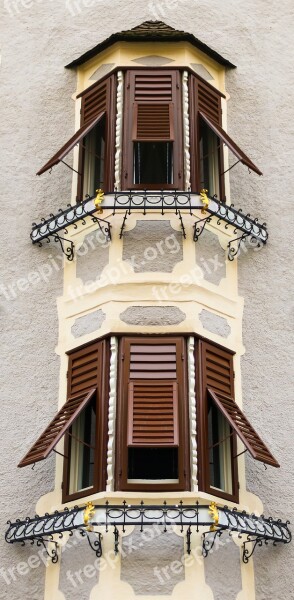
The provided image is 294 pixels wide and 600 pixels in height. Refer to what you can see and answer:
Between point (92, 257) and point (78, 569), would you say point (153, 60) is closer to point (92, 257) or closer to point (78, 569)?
point (92, 257)

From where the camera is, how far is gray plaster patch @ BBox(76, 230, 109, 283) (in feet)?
47.3

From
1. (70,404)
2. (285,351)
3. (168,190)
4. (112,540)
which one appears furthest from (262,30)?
A: (112,540)

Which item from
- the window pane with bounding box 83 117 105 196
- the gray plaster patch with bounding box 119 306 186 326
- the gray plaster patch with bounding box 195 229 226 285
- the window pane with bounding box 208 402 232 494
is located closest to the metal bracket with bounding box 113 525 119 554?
the window pane with bounding box 208 402 232 494

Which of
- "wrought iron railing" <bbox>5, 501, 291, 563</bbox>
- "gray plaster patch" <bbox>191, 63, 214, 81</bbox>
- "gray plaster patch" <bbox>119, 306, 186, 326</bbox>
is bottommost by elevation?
"wrought iron railing" <bbox>5, 501, 291, 563</bbox>

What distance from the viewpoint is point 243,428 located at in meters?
13.2

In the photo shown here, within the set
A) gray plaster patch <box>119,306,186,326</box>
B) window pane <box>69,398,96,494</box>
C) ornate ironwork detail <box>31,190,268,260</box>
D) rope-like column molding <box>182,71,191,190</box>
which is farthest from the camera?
rope-like column molding <box>182,71,191,190</box>

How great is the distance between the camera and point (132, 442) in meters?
12.7

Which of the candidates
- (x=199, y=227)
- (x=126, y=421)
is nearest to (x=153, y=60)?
(x=199, y=227)

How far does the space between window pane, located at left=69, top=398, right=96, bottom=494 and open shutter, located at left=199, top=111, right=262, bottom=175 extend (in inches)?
159

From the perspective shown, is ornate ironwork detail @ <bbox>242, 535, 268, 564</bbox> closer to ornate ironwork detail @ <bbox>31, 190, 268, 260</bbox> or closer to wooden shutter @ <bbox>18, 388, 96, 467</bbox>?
wooden shutter @ <bbox>18, 388, 96, 467</bbox>

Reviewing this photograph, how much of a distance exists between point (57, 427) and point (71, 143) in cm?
415

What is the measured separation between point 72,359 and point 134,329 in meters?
1.01

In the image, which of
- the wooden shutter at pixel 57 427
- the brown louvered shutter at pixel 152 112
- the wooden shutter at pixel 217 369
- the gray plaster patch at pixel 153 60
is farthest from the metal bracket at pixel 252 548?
the gray plaster patch at pixel 153 60

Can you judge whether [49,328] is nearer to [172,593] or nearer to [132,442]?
[132,442]
